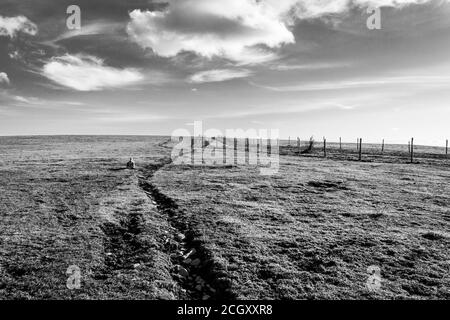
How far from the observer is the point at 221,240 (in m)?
13.8

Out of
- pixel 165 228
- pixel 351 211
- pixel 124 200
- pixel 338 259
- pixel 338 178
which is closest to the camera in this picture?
pixel 338 259

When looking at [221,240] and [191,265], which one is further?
[221,240]

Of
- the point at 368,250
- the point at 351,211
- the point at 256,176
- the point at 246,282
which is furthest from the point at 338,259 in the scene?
the point at 256,176

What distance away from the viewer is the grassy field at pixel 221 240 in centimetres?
1016

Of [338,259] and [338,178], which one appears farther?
Result: [338,178]

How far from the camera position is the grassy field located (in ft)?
33.3

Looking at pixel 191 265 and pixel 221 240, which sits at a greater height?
pixel 221 240
